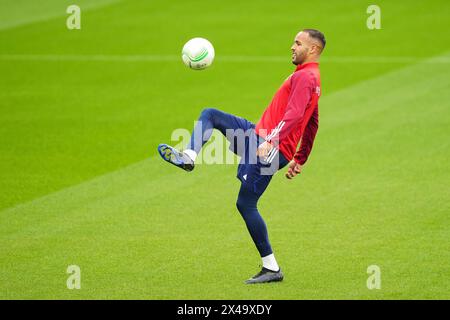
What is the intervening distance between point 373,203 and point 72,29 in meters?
15.1

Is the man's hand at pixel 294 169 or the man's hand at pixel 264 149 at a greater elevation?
the man's hand at pixel 294 169

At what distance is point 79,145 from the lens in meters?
15.5

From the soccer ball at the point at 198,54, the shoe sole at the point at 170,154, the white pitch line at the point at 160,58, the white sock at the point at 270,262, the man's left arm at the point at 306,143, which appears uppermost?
the white pitch line at the point at 160,58

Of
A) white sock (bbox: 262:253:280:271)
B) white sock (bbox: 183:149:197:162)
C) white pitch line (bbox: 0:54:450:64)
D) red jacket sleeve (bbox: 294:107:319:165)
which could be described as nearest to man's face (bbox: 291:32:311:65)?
red jacket sleeve (bbox: 294:107:319:165)

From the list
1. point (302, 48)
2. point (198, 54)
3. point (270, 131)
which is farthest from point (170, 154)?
point (302, 48)

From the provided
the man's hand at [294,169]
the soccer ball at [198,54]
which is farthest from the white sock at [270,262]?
the soccer ball at [198,54]

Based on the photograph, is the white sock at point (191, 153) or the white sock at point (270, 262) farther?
the white sock at point (270, 262)

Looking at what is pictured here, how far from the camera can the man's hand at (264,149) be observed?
8531 mm

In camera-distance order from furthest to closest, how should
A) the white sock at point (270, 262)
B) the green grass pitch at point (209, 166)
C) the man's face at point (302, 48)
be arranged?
the green grass pitch at point (209, 166) < the white sock at point (270, 262) < the man's face at point (302, 48)

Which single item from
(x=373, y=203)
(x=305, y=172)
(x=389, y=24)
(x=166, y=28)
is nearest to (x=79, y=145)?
(x=305, y=172)

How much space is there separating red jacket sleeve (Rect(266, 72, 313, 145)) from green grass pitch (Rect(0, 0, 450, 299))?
61.5 inches

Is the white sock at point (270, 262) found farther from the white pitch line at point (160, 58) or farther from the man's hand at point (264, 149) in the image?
the white pitch line at point (160, 58)

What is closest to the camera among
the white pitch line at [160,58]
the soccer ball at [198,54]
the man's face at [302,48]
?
the man's face at [302,48]
